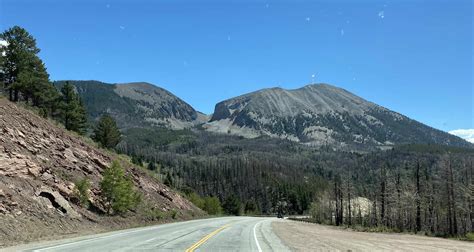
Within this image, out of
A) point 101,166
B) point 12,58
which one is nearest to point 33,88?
point 12,58

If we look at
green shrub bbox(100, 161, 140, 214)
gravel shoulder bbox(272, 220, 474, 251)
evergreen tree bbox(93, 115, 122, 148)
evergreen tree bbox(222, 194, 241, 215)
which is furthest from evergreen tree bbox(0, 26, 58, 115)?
evergreen tree bbox(222, 194, 241, 215)

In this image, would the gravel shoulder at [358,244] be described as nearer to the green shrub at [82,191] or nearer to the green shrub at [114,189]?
the green shrub at [114,189]

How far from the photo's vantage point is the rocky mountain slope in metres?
26.4

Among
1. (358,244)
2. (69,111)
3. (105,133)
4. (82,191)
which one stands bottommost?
(358,244)

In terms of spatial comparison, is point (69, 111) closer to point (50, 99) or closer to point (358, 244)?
point (50, 99)

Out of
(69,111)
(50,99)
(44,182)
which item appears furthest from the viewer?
(69,111)

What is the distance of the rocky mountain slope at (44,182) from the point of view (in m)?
26.4

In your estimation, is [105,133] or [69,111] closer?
[69,111]

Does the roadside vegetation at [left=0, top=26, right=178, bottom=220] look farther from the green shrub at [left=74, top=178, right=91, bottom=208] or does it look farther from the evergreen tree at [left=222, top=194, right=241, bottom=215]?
the evergreen tree at [left=222, top=194, right=241, bottom=215]

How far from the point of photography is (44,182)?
33.2 meters

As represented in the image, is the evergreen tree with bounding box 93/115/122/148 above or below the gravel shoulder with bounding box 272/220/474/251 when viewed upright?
above

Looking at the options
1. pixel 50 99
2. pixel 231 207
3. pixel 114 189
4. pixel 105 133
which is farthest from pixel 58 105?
pixel 231 207

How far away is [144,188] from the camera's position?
55750 mm

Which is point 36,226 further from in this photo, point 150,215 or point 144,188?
point 144,188
